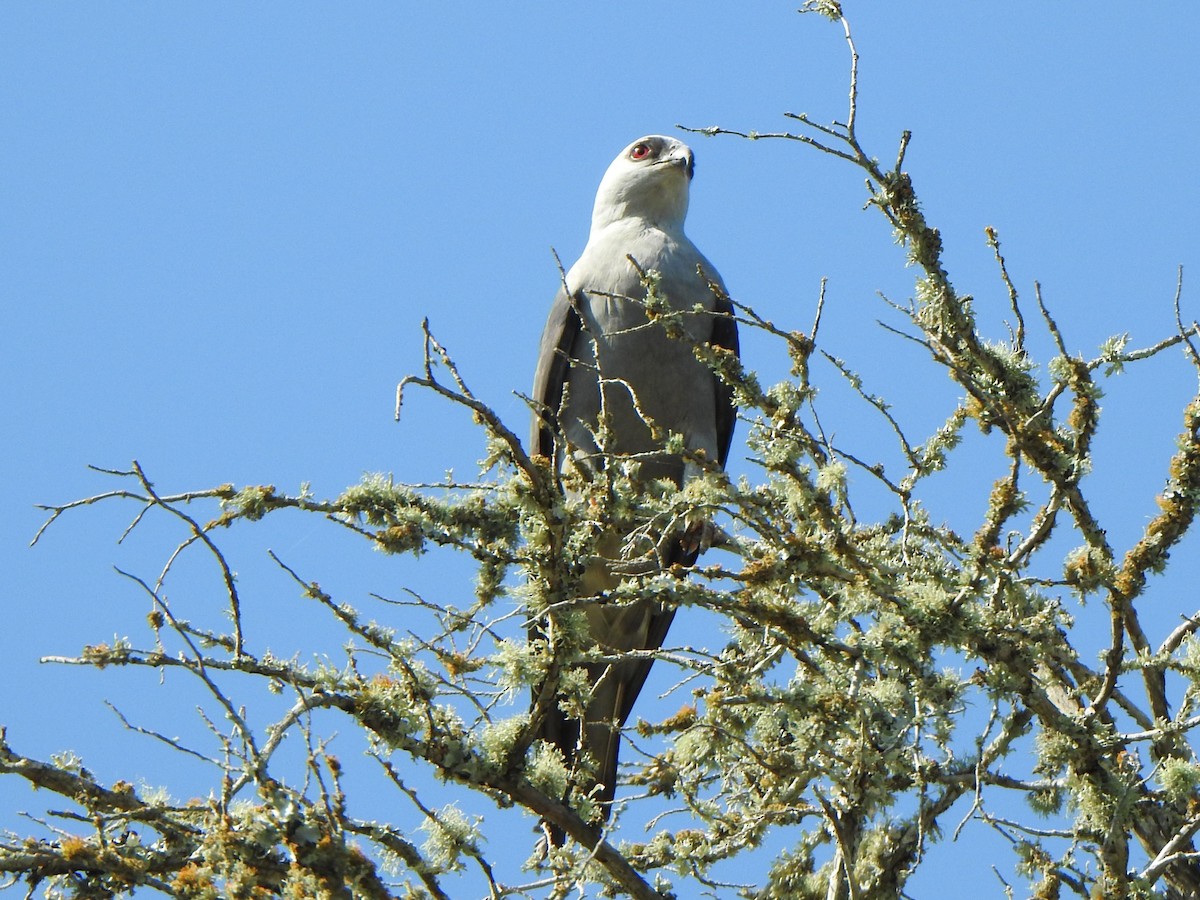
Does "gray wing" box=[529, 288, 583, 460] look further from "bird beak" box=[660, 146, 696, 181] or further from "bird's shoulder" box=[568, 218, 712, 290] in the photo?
"bird beak" box=[660, 146, 696, 181]

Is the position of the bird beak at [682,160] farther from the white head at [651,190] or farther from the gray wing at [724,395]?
the gray wing at [724,395]

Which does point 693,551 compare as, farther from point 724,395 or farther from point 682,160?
point 682,160

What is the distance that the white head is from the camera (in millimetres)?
6988

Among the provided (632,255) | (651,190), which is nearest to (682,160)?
(651,190)

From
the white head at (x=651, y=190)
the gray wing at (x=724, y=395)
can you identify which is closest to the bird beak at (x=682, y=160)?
the white head at (x=651, y=190)

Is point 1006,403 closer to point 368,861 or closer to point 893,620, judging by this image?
point 893,620

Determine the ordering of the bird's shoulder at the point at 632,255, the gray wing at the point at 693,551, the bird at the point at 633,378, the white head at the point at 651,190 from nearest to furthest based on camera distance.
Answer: the gray wing at the point at 693,551 < the bird at the point at 633,378 < the bird's shoulder at the point at 632,255 < the white head at the point at 651,190

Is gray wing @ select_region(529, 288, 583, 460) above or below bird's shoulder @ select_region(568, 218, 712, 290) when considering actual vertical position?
below

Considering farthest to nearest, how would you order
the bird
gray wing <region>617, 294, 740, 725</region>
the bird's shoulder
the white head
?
the white head, the bird's shoulder, the bird, gray wing <region>617, 294, 740, 725</region>

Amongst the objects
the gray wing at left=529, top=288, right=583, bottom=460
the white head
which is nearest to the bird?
the gray wing at left=529, top=288, right=583, bottom=460

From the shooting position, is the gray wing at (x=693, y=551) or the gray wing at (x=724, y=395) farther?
the gray wing at (x=724, y=395)

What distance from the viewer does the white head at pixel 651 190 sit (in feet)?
22.9

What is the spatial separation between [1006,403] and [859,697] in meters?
0.78

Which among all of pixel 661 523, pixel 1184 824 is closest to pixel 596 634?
pixel 661 523
